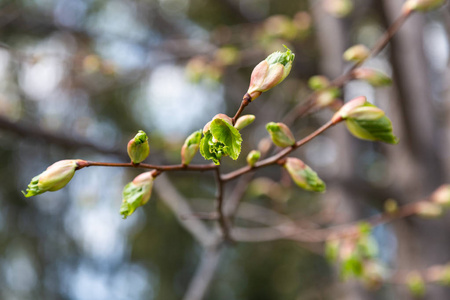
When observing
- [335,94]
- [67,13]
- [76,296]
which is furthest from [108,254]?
[335,94]

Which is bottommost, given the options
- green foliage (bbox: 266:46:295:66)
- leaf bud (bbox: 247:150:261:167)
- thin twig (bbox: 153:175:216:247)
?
thin twig (bbox: 153:175:216:247)

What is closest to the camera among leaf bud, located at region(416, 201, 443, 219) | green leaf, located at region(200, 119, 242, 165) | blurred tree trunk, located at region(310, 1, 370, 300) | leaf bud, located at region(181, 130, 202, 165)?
green leaf, located at region(200, 119, 242, 165)

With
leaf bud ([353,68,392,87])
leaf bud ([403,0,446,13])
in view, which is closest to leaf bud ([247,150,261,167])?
leaf bud ([353,68,392,87])

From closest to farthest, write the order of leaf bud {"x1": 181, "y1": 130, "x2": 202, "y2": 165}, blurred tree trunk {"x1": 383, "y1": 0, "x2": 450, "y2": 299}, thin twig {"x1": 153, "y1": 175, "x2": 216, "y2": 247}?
leaf bud {"x1": 181, "y1": 130, "x2": 202, "y2": 165} < thin twig {"x1": 153, "y1": 175, "x2": 216, "y2": 247} < blurred tree trunk {"x1": 383, "y1": 0, "x2": 450, "y2": 299}

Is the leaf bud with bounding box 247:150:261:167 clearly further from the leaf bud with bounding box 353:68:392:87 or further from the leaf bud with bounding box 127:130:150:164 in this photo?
the leaf bud with bounding box 353:68:392:87

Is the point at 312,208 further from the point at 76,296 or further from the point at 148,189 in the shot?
the point at 148,189

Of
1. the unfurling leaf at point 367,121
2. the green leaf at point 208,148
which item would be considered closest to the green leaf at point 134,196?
the green leaf at point 208,148

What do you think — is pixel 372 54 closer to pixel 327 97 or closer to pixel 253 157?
pixel 327 97

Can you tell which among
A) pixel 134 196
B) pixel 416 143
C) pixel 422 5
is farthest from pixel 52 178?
pixel 416 143
